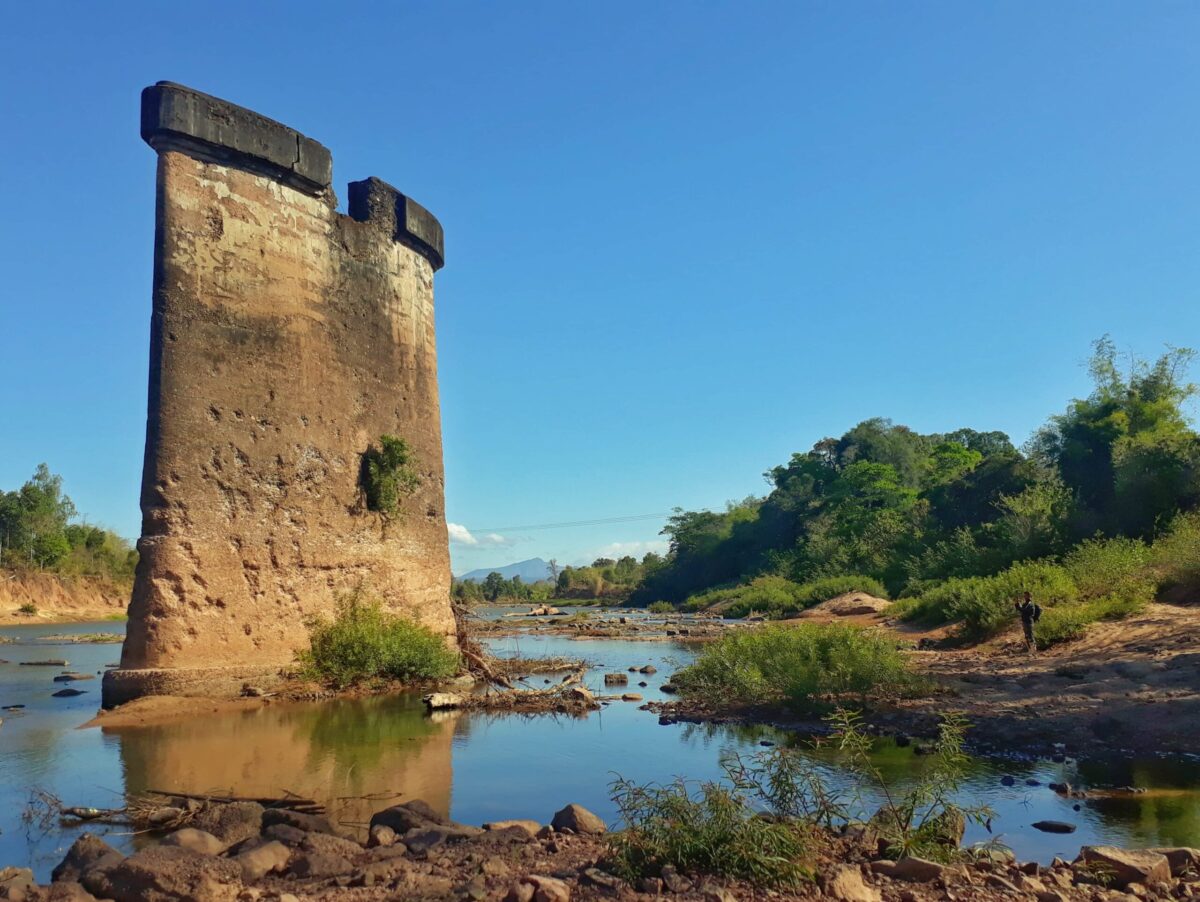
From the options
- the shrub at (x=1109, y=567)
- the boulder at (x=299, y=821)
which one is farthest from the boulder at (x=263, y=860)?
the shrub at (x=1109, y=567)

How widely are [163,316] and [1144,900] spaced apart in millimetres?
10846

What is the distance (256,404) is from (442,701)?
15.2ft

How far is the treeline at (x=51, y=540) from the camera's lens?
4575cm

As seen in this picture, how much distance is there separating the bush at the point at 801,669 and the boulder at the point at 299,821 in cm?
661

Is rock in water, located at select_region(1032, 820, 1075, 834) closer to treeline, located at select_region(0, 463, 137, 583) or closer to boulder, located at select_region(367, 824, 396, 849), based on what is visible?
boulder, located at select_region(367, 824, 396, 849)

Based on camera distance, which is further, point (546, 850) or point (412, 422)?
point (412, 422)

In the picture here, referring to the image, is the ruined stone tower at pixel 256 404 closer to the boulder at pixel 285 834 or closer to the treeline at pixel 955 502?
A: the boulder at pixel 285 834

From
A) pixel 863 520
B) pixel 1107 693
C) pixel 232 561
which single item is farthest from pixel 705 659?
pixel 863 520

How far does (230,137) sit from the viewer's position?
1116cm

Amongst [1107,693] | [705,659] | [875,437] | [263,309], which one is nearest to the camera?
[1107,693]

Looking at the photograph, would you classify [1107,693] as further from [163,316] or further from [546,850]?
[163,316]

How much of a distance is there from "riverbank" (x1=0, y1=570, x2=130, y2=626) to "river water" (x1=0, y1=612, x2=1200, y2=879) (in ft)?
112

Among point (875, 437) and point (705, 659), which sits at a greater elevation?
point (875, 437)

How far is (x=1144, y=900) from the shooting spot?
4.23m
